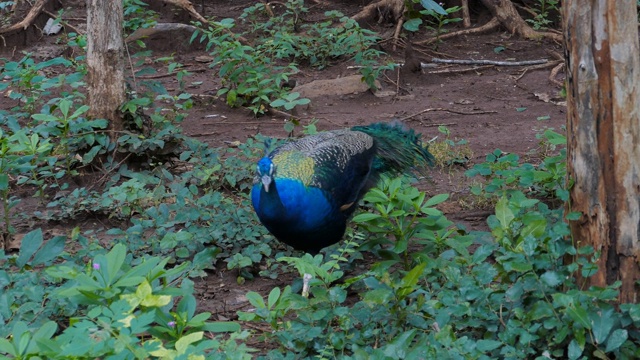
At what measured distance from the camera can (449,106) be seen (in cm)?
766

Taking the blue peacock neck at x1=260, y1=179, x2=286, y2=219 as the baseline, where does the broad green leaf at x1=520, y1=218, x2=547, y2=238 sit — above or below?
above

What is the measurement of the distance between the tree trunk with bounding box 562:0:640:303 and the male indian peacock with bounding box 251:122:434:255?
4.88 ft

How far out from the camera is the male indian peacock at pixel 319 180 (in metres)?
4.17

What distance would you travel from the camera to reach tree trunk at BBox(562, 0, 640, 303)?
121 inches

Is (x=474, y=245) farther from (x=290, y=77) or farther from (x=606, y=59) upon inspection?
(x=290, y=77)

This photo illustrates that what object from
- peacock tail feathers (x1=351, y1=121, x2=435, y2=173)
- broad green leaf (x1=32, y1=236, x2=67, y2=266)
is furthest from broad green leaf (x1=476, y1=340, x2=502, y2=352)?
peacock tail feathers (x1=351, y1=121, x2=435, y2=173)

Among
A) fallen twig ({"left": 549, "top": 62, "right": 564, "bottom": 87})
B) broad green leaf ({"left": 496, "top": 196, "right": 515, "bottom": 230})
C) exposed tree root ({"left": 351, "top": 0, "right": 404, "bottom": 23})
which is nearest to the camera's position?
broad green leaf ({"left": 496, "top": 196, "right": 515, "bottom": 230})

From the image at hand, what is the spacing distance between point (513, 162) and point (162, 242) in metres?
Result: 2.23

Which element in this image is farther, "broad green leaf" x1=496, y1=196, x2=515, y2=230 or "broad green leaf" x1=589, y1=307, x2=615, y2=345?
"broad green leaf" x1=496, y1=196, x2=515, y2=230

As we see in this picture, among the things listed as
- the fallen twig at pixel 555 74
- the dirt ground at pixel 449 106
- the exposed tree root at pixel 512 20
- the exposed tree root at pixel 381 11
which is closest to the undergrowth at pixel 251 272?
the dirt ground at pixel 449 106

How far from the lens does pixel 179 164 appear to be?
601 centimetres

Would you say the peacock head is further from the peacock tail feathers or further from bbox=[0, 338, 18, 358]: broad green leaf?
bbox=[0, 338, 18, 358]: broad green leaf

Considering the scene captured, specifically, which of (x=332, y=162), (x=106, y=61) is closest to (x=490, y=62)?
(x=106, y=61)

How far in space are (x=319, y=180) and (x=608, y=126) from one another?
1.66m
